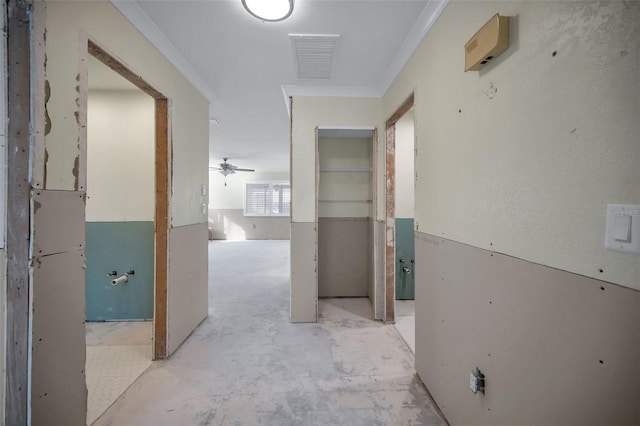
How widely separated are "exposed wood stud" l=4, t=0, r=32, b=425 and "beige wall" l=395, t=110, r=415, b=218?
3.25 m

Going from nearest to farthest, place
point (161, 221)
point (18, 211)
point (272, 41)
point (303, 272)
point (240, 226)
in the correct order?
point (18, 211) < point (272, 41) < point (161, 221) < point (303, 272) < point (240, 226)

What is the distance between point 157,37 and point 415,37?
6.18 ft

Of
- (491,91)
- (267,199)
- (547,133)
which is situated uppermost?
(491,91)

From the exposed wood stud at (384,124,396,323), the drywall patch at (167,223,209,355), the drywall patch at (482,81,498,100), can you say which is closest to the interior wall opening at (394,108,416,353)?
the exposed wood stud at (384,124,396,323)

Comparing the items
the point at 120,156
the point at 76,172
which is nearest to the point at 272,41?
the point at 76,172

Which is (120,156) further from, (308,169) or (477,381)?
(477,381)

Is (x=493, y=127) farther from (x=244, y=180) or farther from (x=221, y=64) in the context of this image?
(x=244, y=180)

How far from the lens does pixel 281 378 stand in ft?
6.29

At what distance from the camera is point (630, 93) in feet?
2.16

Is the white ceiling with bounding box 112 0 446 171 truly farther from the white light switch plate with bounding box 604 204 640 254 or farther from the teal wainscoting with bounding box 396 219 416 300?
the teal wainscoting with bounding box 396 219 416 300

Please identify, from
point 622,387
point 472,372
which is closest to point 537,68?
point 622,387

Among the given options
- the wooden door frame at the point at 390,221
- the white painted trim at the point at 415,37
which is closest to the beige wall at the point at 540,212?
the white painted trim at the point at 415,37

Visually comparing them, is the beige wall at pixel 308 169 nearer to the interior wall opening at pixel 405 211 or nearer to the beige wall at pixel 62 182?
the interior wall opening at pixel 405 211

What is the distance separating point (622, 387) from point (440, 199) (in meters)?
1.07
